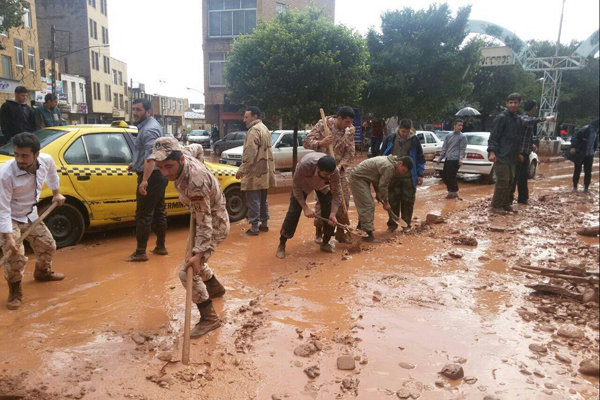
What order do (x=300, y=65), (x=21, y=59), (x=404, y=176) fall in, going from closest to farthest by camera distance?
(x=404, y=176) → (x=300, y=65) → (x=21, y=59)

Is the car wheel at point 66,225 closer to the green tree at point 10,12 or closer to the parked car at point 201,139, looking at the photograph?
the green tree at point 10,12

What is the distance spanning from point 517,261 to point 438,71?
14763mm

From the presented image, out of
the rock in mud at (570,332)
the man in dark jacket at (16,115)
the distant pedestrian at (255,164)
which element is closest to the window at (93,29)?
the man in dark jacket at (16,115)

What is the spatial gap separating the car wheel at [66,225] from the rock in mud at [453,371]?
4522mm

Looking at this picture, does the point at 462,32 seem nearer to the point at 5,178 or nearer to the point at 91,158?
the point at 91,158

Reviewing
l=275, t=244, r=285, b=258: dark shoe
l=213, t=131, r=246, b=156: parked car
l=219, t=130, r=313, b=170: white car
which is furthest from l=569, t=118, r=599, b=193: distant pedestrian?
l=213, t=131, r=246, b=156: parked car

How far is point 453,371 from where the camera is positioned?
8.11 feet

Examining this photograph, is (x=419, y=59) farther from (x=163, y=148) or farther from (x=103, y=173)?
(x=163, y=148)

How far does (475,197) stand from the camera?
389 inches

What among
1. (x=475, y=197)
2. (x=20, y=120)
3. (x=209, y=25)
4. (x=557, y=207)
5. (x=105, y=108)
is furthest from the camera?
(x=105, y=108)

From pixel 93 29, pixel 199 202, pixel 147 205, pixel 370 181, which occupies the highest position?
pixel 93 29

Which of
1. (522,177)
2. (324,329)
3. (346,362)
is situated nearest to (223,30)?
(522,177)

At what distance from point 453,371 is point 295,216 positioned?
2.85m

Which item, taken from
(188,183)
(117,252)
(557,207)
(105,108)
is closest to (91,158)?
(117,252)
